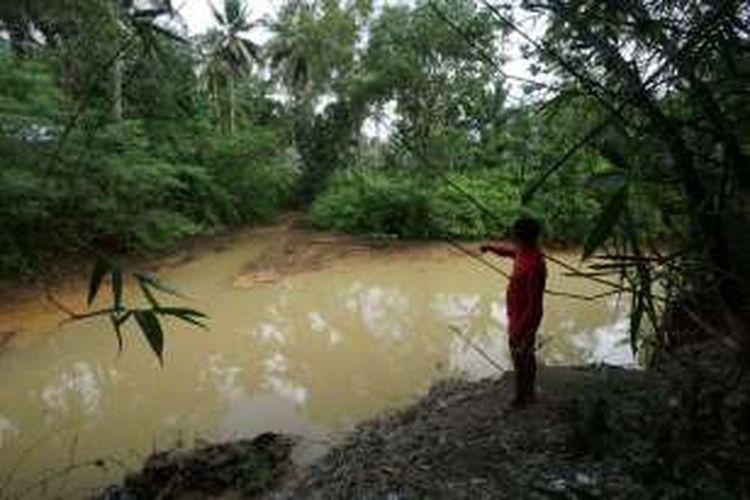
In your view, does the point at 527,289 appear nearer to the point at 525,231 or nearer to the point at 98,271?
the point at 525,231

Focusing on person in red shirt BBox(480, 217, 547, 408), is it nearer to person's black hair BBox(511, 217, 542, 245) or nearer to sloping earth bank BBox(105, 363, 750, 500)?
person's black hair BBox(511, 217, 542, 245)

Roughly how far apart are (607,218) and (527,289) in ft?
7.76

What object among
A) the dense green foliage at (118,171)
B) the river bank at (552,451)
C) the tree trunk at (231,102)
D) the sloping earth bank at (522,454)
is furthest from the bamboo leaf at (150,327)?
the tree trunk at (231,102)

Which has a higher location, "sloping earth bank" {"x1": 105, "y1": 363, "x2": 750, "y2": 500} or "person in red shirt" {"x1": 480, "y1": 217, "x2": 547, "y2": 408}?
"person in red shirt" {"x1": 480, "y1": 217, "x2": 547, "y2": 408}

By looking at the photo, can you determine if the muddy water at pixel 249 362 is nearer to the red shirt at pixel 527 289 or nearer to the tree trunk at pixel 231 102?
the red shirt at pixel 527 289

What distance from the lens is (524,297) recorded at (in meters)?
3.87

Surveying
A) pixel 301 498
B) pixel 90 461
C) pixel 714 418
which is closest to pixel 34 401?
pixel 90 461

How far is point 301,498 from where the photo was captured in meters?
3.64

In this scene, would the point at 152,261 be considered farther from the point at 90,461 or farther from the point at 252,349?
the point at 90,461

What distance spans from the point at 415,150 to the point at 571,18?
1.62 ft

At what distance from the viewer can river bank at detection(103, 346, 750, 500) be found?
2.63 m

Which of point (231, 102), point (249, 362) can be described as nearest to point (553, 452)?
point (249, 362)

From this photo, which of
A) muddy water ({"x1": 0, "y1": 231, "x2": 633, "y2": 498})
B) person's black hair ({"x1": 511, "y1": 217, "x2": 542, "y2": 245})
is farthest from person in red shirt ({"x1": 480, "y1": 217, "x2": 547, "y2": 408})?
muddy water ({"x1": 0, "y1": 231, "x2": 633, "y2": 498})

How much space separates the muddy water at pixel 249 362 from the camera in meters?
5.89
